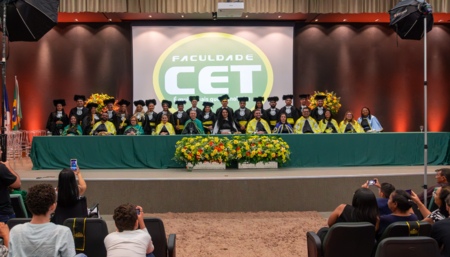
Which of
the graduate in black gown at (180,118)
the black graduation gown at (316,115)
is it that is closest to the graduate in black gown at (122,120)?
the graduate in black gown at (180,118)

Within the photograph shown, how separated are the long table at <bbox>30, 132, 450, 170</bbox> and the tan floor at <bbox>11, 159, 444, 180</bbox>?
21 cm

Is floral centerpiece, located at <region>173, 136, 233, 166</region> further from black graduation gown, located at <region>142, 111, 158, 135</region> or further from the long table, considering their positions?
black graduation gown, located at <region>142, 111, 158, 135</region>

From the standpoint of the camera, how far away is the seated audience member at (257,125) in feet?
23.1

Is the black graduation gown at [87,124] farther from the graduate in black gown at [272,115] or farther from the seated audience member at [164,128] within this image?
the graduate in black gown at [272,115]

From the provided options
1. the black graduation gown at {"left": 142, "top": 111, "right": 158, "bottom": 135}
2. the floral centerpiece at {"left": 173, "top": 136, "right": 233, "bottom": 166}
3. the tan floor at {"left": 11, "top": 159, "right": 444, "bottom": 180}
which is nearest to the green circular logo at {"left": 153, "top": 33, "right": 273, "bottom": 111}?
the black graduation gown at {"left": 142, "top": 111, "right": 158, "bottom": 135}

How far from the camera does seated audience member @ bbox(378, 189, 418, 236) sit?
2266 millimetres

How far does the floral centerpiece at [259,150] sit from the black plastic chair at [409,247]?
369cm

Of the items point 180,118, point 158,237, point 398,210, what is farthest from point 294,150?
point 158,237

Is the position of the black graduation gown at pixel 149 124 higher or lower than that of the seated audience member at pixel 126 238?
higher

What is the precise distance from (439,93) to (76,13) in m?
11.0

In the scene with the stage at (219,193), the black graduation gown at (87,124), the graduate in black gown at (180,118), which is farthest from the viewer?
the graduate in black gown at (180,118)

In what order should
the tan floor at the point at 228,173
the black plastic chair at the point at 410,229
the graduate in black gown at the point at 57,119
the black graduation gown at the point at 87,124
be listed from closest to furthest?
1. the black plastic chair at the point at 410,229
2. the tan floor at the point at 228,173
3. the black graduation gown at the point at 87,124
4. the graduate in black gown at the point at 57,119

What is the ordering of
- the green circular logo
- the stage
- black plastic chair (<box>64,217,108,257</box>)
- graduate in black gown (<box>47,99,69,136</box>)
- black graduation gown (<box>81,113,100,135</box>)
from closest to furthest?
black plastic chair (<box>64,217,108,257</box>)
the stage
black graduation gown (<box>81,113,100,135</box>)
graduate in black gown (<box>47,99,69,136</box>)
the green circular logo

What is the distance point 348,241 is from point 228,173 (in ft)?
10.3
